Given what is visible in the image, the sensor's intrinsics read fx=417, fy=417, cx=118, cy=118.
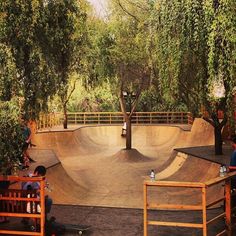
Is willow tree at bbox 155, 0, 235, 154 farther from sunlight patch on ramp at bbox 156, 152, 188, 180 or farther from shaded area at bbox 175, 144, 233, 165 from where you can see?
sunlight patch on ramp at bbox 156, 152, 188, 180

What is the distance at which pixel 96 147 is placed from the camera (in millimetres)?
27609

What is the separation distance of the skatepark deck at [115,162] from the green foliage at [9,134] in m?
4.36

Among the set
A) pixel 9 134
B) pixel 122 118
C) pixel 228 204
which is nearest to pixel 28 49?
pixel 9 134

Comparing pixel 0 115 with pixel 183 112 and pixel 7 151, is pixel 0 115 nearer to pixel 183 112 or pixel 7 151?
pixel 7 151

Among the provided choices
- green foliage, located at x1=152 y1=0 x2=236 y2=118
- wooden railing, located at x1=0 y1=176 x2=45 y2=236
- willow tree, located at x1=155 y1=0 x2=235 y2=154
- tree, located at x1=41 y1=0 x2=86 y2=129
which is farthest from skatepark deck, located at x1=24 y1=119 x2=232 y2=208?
wooden railing, located at x1=0 y1=176 x2=45 y2=236

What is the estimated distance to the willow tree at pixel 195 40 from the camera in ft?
33.7

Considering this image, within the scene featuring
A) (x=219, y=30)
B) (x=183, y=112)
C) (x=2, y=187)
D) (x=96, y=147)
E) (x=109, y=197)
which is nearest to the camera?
(x=2, y=187)

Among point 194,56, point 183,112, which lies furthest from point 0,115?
point 183,112

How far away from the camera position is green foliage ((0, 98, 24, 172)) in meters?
7.66

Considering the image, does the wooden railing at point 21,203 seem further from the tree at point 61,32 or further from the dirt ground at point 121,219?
the tree at point 61,32

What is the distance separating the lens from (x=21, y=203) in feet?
24.1

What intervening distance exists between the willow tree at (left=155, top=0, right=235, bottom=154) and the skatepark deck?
313 centimetres

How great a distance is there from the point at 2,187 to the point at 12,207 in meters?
0.64

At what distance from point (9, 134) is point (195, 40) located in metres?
5.35
